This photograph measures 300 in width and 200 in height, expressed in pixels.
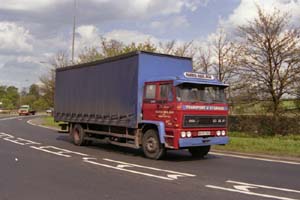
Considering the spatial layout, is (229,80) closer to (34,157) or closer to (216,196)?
(34,157)

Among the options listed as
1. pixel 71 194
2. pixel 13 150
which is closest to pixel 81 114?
pixel 13 150

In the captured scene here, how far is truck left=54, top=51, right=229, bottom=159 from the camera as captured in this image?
558 inches

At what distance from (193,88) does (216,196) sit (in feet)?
19.6

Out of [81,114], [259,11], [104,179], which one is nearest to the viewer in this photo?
[104,179]

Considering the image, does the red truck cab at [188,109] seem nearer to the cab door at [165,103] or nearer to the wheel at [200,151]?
the cab door at [165,103]

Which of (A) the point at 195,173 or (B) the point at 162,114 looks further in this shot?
(B) the point at 162,114

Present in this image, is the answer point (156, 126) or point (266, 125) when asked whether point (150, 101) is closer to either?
point (156, 126)

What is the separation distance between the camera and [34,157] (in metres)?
15.2


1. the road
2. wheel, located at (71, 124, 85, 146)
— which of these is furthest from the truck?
the road

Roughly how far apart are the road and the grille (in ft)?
3.76

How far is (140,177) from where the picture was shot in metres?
11.1

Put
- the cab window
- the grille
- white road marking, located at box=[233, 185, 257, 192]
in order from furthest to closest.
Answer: the cab window
the grille
white road marking, located at box=[233, 185, 257, 192]

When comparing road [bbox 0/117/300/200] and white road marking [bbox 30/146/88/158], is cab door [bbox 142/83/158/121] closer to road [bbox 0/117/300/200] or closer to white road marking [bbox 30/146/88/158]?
road [bbox 0/117/300/200]

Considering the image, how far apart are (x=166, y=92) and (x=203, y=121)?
4.80 ft
